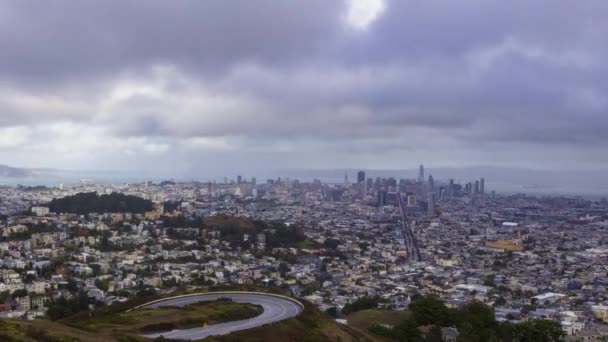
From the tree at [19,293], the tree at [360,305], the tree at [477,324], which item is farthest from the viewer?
the tree at [19,293]

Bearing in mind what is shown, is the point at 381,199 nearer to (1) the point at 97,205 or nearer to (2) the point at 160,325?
(1) the point at 97,205

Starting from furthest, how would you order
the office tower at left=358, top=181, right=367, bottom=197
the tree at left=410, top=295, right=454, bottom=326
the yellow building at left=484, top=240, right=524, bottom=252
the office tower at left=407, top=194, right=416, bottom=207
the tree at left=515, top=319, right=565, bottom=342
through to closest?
1. the office tower at left=358, top=181, right=367, bottom=197
2. the office tower at left=407, top=194, right=416, bottom=207
3. the yellow building at left=484, top=240, right=524, bottom=252
4. the tree at left=410, top=295, right=454, bottom=326
5. the tree at left=515, top=319, right=565, bottom=342

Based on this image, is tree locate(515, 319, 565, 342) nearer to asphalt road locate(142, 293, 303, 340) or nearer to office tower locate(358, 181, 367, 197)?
asphalt road locate(142, 293, 303, 340)

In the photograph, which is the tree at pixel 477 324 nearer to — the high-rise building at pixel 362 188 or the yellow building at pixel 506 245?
the yellow building at pixel 506 245

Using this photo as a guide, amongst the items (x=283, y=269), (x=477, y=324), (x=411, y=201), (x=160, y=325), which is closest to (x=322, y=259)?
(x=283, y=269)

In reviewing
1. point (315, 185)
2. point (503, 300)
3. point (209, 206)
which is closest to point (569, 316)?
point (503, 300)

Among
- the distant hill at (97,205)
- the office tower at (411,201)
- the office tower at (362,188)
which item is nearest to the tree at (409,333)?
the distant hill at (97,205)

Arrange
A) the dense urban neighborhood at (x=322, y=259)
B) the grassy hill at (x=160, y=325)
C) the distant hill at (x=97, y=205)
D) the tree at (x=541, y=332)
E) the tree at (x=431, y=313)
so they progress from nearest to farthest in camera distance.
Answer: the grassy hill at (x=160, y=325) < the tree at (x=541, y=332) < the tree at (x=431, y=313) < the dense urban neighborhood at (x=322, y=259) < the distant hill at (x=97, y=205)

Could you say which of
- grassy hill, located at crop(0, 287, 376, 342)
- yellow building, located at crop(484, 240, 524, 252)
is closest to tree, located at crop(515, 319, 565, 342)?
grassy hill, located at crop(0, 287, 376, 342)
